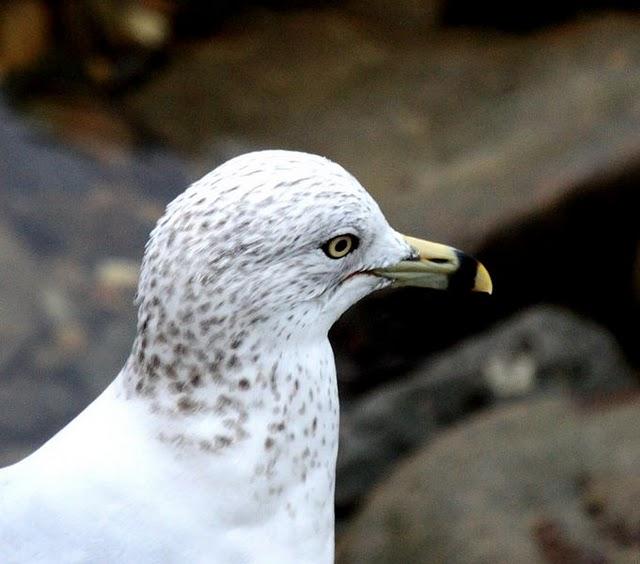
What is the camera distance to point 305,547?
326cm

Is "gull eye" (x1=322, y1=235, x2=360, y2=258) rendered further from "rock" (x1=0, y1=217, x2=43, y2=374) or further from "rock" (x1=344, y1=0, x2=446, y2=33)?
"rock" (x1=344, y1=0, x2=446, y2=33)

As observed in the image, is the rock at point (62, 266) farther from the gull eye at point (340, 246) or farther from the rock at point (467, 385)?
the gull eye at point (340, 246)

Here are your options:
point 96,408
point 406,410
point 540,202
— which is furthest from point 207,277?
point 540,202

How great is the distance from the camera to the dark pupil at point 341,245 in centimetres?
312

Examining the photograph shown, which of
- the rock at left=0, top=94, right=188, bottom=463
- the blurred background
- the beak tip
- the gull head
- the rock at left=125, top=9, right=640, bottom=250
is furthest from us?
the rock at left=0, top=94, right=188, bottom=463

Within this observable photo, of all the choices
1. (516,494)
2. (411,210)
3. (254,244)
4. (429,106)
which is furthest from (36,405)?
(254,244)

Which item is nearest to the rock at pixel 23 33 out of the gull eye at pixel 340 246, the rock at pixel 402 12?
the rock at pixel 402 12

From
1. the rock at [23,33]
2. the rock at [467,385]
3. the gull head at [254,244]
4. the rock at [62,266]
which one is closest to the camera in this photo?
the gull head at [254,244]

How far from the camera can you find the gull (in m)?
2.95

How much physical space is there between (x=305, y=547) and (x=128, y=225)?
452cm

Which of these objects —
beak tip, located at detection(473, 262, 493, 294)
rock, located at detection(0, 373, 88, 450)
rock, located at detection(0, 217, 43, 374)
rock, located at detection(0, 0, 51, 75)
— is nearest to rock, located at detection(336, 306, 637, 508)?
rock, located at detection(0, 373, 88, 450)

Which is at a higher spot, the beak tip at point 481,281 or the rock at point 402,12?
the rock at point 402,12

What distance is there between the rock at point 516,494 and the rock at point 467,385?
56 centimetres

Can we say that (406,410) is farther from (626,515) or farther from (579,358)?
(626,515)
